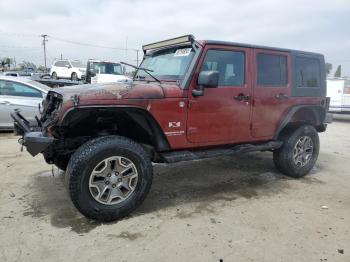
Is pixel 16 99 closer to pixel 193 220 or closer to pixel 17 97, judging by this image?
pixel 17 97

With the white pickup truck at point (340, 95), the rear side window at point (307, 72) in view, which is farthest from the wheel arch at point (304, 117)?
the white pickup truck at point (340, 95)

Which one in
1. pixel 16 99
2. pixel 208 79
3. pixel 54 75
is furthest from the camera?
pixel 54 75

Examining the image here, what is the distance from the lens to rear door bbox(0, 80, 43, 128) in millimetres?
8812

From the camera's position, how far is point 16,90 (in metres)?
9.01

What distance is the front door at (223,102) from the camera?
4555 millimetres

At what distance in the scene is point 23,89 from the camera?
9047 mm

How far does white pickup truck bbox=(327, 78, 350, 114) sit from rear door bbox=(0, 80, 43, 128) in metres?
12.1

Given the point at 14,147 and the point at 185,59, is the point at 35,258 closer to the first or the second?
the point at 185,59

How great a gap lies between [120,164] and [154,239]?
3.03 ft

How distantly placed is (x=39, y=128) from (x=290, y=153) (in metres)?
→ 3.76

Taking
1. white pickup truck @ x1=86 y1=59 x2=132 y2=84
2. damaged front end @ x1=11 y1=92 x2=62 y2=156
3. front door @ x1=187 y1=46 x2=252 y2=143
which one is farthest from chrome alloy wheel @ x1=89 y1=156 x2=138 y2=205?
white pickup truck @ x1=86 y1=59 x2=132 y2=84

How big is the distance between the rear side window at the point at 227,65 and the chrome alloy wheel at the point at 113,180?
1.60m

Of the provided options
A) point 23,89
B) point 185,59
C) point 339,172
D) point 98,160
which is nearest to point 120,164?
point 98,160

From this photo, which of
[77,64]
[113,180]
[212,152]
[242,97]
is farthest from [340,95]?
[77,64]
